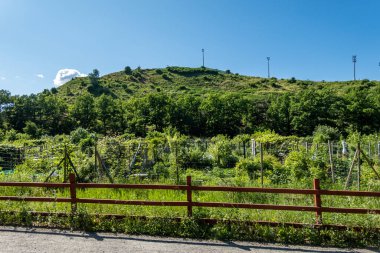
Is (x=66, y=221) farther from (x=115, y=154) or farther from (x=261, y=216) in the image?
(x=115, y=154)

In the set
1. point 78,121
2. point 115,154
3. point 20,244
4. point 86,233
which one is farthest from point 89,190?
point 78,121

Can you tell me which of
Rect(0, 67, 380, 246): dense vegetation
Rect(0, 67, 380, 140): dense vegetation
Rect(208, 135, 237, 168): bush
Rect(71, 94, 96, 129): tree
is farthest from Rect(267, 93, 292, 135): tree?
Rect(208, 135, 237, 168): bush

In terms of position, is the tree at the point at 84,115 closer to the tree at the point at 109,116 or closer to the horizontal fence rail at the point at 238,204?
the tree at the point at 109,116

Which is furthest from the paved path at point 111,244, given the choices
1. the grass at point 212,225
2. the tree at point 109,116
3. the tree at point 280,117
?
the tree at point 280,117

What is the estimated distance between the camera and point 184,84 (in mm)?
91938

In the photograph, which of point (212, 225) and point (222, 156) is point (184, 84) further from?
point (212, 225)

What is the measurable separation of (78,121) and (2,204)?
53665 mm

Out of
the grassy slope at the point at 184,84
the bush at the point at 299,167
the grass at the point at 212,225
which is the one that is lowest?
the grass at the point at 212,225

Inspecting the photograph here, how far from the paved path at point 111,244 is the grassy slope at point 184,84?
70195mm

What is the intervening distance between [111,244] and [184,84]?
287 feet

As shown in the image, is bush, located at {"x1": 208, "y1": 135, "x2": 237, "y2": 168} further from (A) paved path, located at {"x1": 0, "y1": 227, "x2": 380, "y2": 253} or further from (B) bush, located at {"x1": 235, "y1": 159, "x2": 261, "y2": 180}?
(A) paved path, located at {"x1": 0, "y1": 227, "x2": 380, "y2": 253}

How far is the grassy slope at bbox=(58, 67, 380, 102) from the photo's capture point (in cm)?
8012

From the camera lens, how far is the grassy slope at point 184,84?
80.1 meters

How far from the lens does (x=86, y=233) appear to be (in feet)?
21.0
